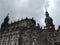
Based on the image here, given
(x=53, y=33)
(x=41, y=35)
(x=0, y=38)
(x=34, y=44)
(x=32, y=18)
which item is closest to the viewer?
(x=34, y=44)

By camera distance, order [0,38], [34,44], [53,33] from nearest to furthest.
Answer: [34,44]
[0,38]
[53,33]

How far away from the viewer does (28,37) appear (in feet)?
159

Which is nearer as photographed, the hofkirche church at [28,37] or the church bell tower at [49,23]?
the hofkirche church at [28,37]

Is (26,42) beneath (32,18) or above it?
beneath

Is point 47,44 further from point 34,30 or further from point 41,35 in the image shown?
point 34,30

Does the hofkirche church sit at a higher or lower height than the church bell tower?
lower

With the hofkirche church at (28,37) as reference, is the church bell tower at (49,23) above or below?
above

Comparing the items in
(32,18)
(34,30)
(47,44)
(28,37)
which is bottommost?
(47,44)

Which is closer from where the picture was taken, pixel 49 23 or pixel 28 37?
pixel 28 37

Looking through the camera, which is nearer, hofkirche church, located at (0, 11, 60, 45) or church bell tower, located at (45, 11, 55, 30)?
→ hofkirche church, located at (0, 11, 60, 45)

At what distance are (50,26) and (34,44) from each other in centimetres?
2260

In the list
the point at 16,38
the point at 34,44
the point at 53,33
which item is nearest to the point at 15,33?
the point at 16,38

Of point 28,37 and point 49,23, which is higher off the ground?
point 49,23

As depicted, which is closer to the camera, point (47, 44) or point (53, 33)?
point (47, 44)
